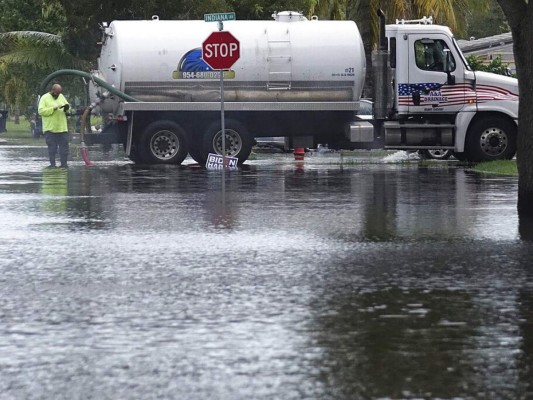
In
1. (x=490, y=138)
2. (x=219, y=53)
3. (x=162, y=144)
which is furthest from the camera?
(x=162, y=144)

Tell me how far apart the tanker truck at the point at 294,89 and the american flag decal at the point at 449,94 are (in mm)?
21

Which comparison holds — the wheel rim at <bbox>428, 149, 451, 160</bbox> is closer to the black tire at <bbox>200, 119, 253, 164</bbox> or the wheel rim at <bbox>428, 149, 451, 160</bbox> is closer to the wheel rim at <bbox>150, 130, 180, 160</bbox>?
the black tire at <bbox>200, 119, 253, 164</bbox>

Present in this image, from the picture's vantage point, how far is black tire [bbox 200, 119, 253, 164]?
31.0m

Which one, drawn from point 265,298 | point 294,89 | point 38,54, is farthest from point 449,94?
point 38,54

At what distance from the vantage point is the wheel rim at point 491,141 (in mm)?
30453

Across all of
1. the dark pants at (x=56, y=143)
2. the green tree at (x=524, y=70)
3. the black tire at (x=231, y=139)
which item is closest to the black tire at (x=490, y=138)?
the black tire at (x=231, y=139)

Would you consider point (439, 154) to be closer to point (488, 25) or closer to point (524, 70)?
point (524, 70)

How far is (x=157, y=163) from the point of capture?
31297 mm

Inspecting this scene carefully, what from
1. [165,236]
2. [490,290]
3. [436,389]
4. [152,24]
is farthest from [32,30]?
[436,389]

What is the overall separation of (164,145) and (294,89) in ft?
9.94

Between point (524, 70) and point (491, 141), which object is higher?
point (524, 70)

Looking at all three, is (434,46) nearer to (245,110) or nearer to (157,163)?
(245,110)

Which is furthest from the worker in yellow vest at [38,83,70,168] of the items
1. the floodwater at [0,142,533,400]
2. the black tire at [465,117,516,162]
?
the floodwater at [0,142,533,400]

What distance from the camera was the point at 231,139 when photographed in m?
31.0
